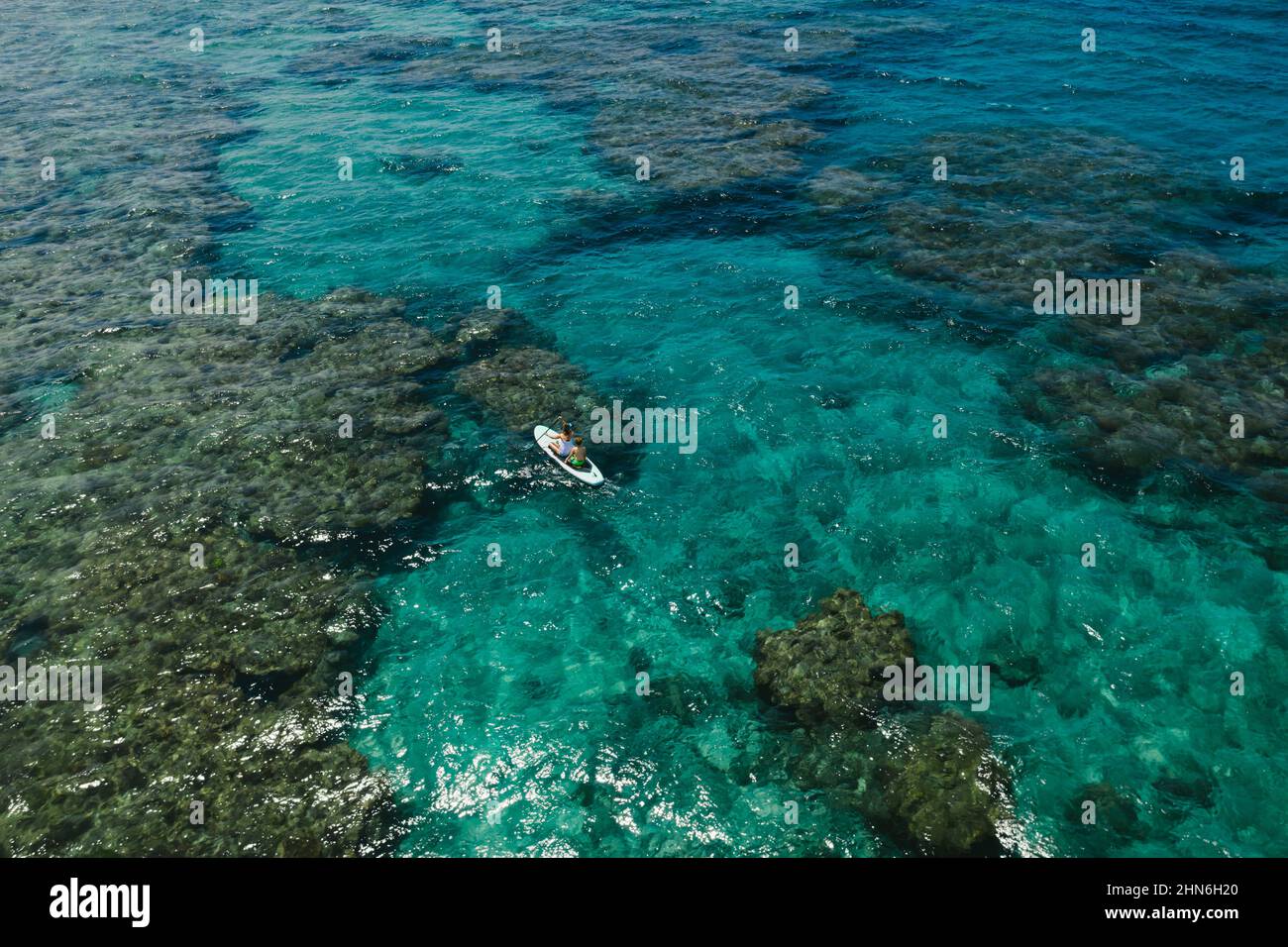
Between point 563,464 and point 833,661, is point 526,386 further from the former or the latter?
point 833,661

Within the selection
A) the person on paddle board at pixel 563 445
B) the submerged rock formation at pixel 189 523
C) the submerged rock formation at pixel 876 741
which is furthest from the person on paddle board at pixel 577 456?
the submerged rock formation at pixel 876 741

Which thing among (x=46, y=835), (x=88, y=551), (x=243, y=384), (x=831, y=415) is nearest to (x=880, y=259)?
(x=831, y=415)

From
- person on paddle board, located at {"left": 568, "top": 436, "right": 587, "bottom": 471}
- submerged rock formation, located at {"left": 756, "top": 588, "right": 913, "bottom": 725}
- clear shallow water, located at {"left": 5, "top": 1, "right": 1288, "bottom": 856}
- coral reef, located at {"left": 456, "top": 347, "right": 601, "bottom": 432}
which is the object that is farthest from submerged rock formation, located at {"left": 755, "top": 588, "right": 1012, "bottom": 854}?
coral reef, located at {"left": 456, "top": 347, "right": 601, "bottom": 432}

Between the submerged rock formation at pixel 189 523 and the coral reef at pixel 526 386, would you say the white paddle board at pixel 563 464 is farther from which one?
the submerged rock formation at pixel 189 523

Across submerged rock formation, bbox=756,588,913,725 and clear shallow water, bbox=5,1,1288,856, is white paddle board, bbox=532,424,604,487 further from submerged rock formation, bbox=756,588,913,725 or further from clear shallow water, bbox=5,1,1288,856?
submerged rock formation, bbox=756,588,913,725

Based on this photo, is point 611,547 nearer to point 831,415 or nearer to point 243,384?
point 831,415
